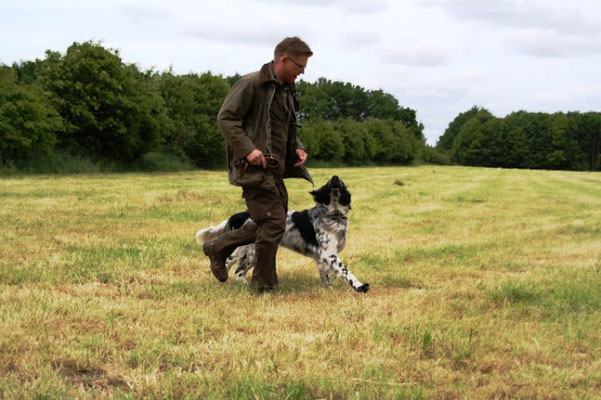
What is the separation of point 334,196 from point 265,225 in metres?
0.97

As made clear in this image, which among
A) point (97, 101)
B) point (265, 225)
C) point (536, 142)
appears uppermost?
point (536, 142)

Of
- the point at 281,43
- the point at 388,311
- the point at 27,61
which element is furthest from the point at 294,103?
the point at 27,61

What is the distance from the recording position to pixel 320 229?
5656 millimetres

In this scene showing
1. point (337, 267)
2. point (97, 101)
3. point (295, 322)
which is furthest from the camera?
point (97, 101)

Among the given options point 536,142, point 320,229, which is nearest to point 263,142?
point 320,229

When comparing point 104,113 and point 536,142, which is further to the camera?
point 536,142

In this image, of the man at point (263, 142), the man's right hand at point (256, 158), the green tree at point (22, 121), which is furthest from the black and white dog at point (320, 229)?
the green tree at point (22, 121)

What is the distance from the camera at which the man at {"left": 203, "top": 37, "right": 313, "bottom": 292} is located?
15.7 ft

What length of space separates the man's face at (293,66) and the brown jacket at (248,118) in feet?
0.47

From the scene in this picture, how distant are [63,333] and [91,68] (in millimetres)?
24483

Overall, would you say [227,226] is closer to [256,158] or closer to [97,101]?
[256,158]

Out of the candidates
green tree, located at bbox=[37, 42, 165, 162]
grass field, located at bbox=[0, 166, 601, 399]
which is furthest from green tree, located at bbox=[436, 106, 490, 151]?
grass field, located at bbox=[0, 166, 601, 399]

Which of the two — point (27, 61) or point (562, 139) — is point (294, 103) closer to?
point (27, 61)

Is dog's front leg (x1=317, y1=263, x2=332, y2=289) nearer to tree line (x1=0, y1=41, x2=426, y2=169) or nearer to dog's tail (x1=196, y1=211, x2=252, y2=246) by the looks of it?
dog's tail (x1=196, y1=211, x2=252, y2=246)
